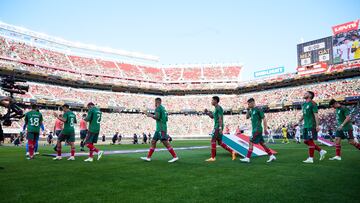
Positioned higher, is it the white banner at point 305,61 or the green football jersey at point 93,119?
the white banner at point 305,61

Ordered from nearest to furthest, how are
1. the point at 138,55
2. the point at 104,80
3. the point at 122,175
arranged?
the point at 122,175 → the point at 104,80 → the point at 138,55

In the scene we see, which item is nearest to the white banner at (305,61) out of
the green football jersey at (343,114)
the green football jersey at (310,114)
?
the green football jersey at (343,114)

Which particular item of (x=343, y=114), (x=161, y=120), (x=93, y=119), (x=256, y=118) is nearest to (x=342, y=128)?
(x=343, y=114)

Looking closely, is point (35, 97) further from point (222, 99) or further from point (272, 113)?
point (272, 113)

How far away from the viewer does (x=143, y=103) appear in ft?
189

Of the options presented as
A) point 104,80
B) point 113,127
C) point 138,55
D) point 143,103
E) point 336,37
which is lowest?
point 113,127

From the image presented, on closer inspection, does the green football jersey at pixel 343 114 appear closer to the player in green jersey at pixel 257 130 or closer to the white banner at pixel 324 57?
the player in green jersey at pixel 257 130

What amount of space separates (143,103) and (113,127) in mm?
11822

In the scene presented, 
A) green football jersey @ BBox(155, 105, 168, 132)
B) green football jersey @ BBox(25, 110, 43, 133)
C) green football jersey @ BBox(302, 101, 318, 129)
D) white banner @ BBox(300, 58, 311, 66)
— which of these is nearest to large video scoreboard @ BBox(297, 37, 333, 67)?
white banner @ BBox(300, 58, 311, 66)

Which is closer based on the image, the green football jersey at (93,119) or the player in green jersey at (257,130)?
the player in green jersey at (257,130)

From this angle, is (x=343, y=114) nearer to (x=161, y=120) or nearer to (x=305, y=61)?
(x=161, y=120)

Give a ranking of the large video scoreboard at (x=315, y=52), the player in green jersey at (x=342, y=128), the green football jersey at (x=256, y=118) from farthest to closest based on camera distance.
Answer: the large video scoreboard at (x=315, y=52)
the player in green jersey at (x=342, y=128)
the green football jersey at (x=256, y=118)

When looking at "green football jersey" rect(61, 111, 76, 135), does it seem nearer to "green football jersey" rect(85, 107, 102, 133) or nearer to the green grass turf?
"green football jersey" rect(85, 107, 102, 133)

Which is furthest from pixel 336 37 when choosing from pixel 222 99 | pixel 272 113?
pixel 222 99
